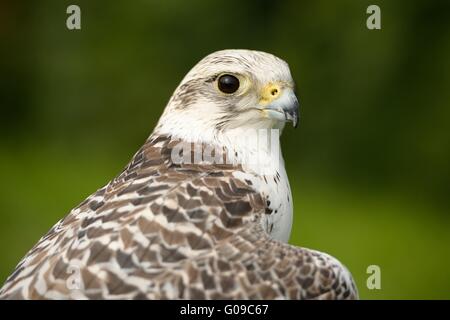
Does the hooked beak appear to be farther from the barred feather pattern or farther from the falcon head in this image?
the barred feather pattern

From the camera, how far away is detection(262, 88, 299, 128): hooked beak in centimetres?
305

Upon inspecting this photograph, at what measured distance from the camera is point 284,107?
305 cm

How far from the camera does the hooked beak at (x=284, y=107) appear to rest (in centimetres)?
305

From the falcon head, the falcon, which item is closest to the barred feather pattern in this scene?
the falcon

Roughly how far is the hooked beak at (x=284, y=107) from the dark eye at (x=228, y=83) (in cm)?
14

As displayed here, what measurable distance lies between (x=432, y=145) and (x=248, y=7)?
177 cm

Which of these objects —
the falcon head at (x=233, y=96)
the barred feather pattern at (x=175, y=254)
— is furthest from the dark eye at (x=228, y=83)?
the barred feather pattern at (x=175, y=254)

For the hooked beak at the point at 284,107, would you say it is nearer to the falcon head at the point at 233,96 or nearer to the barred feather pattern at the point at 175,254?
the falcon head at the point at 233,96

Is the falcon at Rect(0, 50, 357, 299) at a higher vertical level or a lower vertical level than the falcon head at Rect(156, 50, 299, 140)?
lower

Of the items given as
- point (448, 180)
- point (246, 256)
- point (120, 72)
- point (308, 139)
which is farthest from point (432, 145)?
point (246, 256)

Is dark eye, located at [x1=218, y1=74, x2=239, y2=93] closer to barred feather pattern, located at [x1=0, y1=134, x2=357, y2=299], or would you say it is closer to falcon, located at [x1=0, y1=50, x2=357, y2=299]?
falcon, located at [x1=0, y1=50, x2=357, y2=299]

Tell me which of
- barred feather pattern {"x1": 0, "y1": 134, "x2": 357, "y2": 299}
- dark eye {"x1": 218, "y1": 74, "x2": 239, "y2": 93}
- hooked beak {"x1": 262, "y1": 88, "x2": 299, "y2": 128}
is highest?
dark eye {"x1": 218, "y1": 74, "x2": 239, "y2": 93}

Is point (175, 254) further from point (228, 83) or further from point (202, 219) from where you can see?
point (228, 83)

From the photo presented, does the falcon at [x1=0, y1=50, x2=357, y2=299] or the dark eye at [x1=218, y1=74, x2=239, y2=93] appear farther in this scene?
the dark eye at [x1=218, y1=74, x2=239, y2=93]
